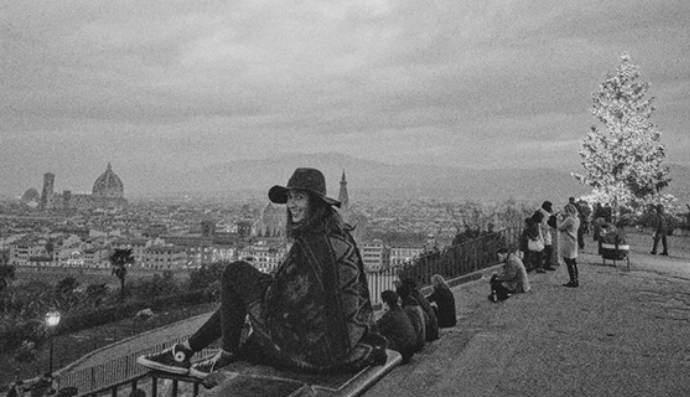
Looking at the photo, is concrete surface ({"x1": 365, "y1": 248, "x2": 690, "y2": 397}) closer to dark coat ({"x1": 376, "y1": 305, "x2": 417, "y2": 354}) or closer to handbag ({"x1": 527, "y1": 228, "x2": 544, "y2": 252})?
dark coat ({"x1": 376, "y1": 305, "x2": 417, "y2": 354})

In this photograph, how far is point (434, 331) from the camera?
6.98 meters

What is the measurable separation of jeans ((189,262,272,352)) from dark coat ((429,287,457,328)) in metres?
4.99

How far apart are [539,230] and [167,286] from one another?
4631 cm

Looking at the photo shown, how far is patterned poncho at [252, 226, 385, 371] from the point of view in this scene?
332 centimetres

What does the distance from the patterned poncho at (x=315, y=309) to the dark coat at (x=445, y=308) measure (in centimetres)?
470

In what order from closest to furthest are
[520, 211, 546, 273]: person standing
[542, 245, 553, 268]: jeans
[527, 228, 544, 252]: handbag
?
[520, 211, 546, 273]: person standing < [527, 228, 544, 252]: handbag < [542, 245, 553, 268]: jeans

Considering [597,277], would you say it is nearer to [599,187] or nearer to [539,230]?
[539,230]

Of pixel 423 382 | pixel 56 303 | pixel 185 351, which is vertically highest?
pixel 185 351

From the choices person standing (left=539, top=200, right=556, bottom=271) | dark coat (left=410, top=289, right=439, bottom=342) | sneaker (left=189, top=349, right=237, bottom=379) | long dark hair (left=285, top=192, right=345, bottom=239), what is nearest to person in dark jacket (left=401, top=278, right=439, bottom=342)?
dark coat (left=410, top=289, right=439, bottom=342)

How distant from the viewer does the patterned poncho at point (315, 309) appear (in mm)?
3316

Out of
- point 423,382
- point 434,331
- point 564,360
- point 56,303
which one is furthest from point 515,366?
point 56,303

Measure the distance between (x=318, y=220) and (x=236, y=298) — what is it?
854mm

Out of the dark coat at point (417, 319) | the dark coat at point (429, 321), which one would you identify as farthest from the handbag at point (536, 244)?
the dark coat at point (417, 319)

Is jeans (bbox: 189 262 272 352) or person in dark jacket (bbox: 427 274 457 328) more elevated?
jeans (bbox: 189 262 272 352)
